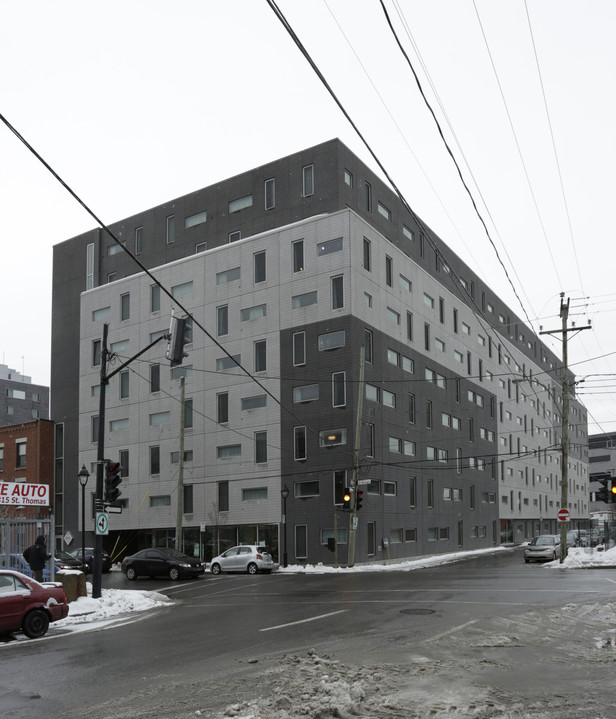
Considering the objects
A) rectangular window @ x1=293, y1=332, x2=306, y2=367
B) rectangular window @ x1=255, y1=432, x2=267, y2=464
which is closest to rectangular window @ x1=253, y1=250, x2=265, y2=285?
rectangular window @ x1=293, y1=332, x2=306, y2=367

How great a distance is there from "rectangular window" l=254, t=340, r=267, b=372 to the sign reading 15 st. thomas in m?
25.7

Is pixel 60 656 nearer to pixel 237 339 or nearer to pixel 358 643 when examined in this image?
pixel 358 643

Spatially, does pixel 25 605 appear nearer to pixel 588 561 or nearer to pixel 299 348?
pixel 588 561

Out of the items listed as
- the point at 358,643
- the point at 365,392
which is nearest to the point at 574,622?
the point at 358,643

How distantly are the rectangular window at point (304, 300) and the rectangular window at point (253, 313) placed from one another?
2263mm

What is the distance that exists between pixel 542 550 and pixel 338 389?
14.5 meters

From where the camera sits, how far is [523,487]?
79500 mm

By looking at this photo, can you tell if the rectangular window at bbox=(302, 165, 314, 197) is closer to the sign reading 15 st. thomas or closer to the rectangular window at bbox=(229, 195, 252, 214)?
the rectangular window at bbox=(229, 195, 252, 214)

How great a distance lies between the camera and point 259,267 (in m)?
48.0

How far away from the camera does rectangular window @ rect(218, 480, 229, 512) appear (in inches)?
1861

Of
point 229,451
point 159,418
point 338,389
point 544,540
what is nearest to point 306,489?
point 338,389

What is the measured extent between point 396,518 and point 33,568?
30.0m

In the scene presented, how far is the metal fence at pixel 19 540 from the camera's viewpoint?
20.3 metres

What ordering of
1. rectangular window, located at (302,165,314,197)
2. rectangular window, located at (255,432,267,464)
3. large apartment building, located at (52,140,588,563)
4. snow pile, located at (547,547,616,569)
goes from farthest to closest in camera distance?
1. rectangular window, located at (302,165,314,197)
2. rectangular window, located at (255,432,267,464)
3. large apartment building, located at (52,140,588,563)
4. snow pile, located at (547,547,616,569)
